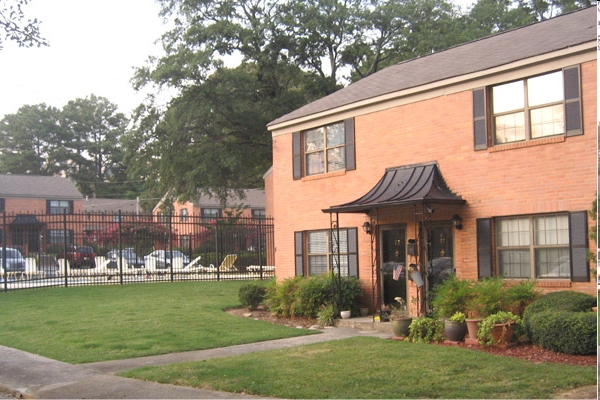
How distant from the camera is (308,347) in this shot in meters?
11.9

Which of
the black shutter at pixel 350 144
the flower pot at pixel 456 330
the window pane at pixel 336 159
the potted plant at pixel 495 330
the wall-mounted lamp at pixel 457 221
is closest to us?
the potted plant at pixel 495 330

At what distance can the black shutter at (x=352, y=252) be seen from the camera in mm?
16875

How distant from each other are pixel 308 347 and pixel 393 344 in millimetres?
1466

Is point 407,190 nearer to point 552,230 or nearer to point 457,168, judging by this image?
point 457,168

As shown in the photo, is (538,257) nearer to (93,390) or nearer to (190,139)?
(93,390)

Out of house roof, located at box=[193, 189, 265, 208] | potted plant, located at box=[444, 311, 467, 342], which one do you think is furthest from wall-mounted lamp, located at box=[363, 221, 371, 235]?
house roof, located at box=[193, 189, 265, 208]

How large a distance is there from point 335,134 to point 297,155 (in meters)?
1.39

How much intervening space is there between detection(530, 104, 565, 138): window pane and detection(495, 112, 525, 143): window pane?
24 cm

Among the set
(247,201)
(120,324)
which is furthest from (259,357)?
(247,201)

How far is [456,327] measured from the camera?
12.1 meters

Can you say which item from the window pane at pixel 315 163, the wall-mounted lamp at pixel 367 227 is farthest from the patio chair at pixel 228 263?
the wall-mounted lamp at pixel 367 227

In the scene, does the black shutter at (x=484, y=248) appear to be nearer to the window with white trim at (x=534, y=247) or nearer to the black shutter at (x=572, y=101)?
the window with white trim at (x=534, y=247)

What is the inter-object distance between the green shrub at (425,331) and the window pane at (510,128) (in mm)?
3979

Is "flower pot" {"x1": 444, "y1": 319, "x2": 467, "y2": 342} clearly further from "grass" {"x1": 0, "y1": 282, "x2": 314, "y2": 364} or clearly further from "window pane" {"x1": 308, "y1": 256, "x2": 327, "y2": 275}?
"window pane" {"x1": 308, "y1": 256, "x2": 327, "y2": 275}
